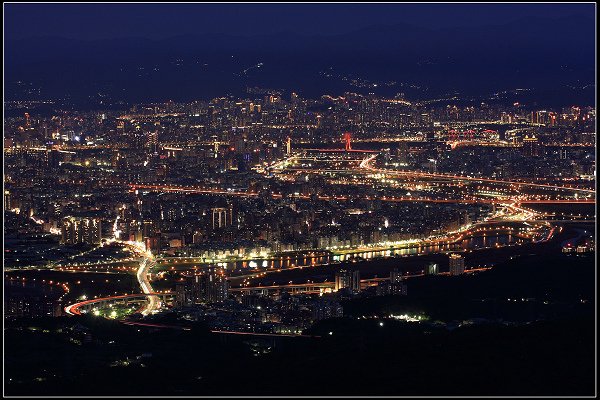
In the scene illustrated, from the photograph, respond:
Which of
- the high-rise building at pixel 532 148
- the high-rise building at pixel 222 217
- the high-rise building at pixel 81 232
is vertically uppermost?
the high-rise building at pixel 532 148

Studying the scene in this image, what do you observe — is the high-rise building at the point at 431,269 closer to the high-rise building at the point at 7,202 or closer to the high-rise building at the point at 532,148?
the high-rise building at the point at 7,202

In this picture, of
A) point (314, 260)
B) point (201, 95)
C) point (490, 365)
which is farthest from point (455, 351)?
point (201, 95)

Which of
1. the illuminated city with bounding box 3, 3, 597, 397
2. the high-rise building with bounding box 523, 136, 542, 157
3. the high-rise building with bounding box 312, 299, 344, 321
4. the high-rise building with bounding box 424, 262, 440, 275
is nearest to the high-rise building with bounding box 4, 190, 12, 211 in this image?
the illuminated city with bounding box 3, 3, 597, 397

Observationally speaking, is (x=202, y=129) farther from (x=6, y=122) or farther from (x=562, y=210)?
(x=562, y=210)

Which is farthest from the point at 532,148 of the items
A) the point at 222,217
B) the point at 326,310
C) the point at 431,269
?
the point at 326,310

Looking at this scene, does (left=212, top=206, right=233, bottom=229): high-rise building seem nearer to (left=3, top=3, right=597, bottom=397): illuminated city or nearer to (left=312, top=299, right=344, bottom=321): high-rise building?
(left=3, top=3, right=597, bottom=397): illuminated city

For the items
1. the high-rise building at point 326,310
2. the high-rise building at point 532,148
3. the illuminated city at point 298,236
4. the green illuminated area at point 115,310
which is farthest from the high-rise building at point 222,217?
the high-rise building at point 532,148

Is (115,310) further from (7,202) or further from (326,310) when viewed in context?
(7,202)
